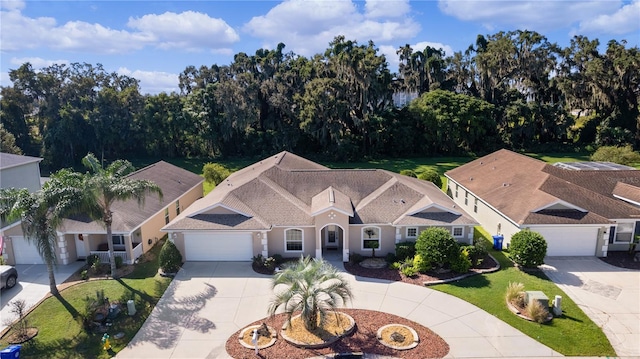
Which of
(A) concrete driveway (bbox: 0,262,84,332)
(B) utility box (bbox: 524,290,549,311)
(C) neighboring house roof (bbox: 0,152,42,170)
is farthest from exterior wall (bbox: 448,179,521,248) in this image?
(C) neighboring house roof (bbox: 0,152,42,170)

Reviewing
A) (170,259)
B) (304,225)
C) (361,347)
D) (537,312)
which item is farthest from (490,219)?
(170,259)

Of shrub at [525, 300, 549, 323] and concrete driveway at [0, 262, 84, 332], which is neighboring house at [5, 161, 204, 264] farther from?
shrub at [525, 300, 549, 323]

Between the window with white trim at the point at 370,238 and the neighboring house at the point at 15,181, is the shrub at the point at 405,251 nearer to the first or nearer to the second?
the window with white trim at the point at 370,238

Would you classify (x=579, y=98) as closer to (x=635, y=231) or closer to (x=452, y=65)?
(x=452, y=65)

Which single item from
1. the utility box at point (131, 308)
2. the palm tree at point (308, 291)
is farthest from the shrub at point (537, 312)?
the utility box at point (131, 308)

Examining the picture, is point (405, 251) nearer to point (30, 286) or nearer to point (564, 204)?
point (564, 204)

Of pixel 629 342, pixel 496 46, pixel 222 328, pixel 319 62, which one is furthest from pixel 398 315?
pixel 496 46
